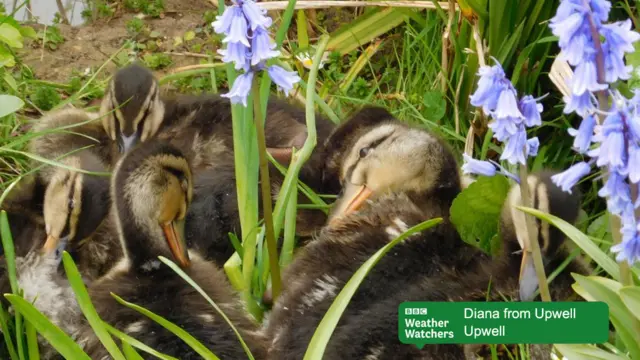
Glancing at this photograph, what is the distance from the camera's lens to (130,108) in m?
2.94

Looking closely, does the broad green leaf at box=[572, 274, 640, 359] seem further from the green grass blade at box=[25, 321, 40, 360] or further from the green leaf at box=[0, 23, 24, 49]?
the green leaf at box=[0, 23, 24, 49]

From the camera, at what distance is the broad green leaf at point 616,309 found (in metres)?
1.66

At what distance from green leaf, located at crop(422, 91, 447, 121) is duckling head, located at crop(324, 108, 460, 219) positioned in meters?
0.51

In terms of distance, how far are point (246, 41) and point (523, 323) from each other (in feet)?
2.47

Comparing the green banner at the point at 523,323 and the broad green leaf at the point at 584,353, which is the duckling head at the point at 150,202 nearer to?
the green banner at the point at 523,323

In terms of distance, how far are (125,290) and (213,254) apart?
0.51 metres

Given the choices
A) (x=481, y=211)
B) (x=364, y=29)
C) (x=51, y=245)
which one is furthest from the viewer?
(x=364, y=29)

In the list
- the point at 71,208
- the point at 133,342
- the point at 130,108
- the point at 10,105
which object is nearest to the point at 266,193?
→ the point at 133,342

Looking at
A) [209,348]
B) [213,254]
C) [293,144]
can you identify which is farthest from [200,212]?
[209,348]

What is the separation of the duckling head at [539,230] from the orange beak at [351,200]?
58cm

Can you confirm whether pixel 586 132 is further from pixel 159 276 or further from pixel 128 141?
pixel 128 141

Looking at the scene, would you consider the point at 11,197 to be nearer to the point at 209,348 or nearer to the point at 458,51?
the point at 209,348

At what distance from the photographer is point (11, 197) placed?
8.64 ft

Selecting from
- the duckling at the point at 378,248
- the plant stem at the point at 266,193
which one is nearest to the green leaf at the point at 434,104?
the duckling at the point at 378,248
